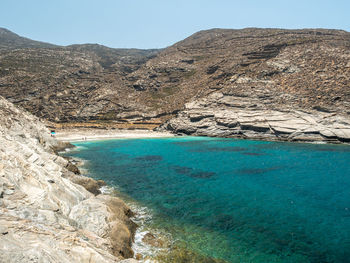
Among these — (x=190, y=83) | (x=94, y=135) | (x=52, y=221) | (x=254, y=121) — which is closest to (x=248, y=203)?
(x=52, y=221)

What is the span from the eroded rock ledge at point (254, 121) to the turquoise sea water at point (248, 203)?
24.8m

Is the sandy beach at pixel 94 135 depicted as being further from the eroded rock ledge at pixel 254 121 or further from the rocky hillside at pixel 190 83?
the rocky hillside at pixel 190 83

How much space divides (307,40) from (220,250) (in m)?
105

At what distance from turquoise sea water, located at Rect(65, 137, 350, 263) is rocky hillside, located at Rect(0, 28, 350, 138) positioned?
130 feet

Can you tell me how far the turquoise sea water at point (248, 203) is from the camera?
456 inches

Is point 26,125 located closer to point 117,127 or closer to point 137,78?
point 117,127

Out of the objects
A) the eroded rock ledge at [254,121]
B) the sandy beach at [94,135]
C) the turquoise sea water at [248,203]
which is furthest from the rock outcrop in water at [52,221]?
the eroded rock ledge at [254,121]

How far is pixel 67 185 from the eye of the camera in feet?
46.3

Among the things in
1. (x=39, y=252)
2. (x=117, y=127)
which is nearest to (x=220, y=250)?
(x=39, y=252)

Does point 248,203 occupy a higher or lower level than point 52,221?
lower

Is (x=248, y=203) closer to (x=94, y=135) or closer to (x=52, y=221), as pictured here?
(x=52, y=221)

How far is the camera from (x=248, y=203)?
17.5 m

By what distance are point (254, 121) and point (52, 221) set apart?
6354 centimetres

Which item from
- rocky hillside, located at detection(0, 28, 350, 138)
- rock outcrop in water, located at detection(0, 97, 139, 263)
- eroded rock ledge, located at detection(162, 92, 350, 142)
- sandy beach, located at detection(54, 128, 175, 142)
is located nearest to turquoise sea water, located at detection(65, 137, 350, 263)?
rock outcrop in water, located at detection(0, 97, 139, 263)
